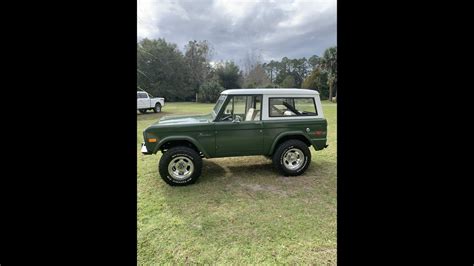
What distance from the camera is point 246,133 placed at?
160 inches

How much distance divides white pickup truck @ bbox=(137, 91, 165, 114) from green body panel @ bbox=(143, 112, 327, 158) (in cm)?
1152

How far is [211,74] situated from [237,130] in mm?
24691

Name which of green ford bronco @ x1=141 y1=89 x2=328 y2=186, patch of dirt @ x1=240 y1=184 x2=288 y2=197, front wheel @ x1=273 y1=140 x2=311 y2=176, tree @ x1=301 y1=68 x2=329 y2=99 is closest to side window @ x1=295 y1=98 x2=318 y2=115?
green ford bronco @ x1=141 y1=89 x2=328 y2=186

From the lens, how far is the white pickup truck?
1478 cm

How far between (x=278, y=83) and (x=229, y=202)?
48.5 feet

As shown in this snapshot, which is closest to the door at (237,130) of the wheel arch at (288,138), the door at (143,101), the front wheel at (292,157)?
the wheel arch at (288,138)

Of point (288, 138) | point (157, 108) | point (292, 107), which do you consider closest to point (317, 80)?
point (157, 108)

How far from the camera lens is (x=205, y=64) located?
88.9ft

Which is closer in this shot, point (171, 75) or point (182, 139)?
point (182, 139)

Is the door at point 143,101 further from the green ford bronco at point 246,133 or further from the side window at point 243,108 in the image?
the side window at point 243,108

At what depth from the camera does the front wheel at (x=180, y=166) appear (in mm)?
3826

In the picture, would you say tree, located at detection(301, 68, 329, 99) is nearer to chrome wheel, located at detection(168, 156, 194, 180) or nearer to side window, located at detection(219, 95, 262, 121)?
side window, located at detection(219, 95, 262, 121)

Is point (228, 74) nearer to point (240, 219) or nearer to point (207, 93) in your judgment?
point (207, 93)
